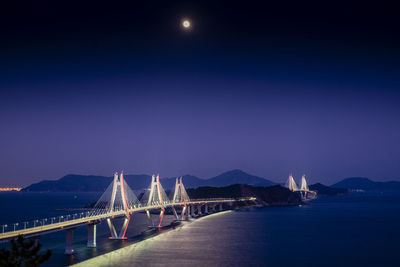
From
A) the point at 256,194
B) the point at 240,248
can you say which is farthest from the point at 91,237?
the point at 256,194

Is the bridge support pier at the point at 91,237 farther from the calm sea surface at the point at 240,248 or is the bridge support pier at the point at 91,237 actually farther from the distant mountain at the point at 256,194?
the distant mountain at the point at 256,194

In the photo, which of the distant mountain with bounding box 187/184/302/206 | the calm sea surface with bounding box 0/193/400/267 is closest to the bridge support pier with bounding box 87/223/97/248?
the calm sea surface with bounding box 0/193/400/267

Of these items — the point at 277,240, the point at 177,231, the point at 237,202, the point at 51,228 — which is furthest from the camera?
the point at 237,202

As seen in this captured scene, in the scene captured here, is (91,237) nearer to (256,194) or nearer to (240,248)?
(240,248)

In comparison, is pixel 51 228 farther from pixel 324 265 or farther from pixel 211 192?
pixel 211 192

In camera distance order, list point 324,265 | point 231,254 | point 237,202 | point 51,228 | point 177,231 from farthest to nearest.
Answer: point 237,202 → point 177,231 → point 231,254 → point 324,265 → point 51,228

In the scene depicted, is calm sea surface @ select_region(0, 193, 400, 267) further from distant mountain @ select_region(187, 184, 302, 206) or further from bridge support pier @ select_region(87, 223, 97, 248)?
distant mountain @ select_region(187, 184, 302, 206)

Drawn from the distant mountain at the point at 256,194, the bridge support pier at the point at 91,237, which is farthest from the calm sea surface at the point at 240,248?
the distant mountain at the point at 256,194

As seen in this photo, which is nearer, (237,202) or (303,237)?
(303,237)

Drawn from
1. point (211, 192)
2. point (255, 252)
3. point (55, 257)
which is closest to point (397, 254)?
point (255, 252)

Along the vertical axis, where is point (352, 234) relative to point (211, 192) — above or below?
below
